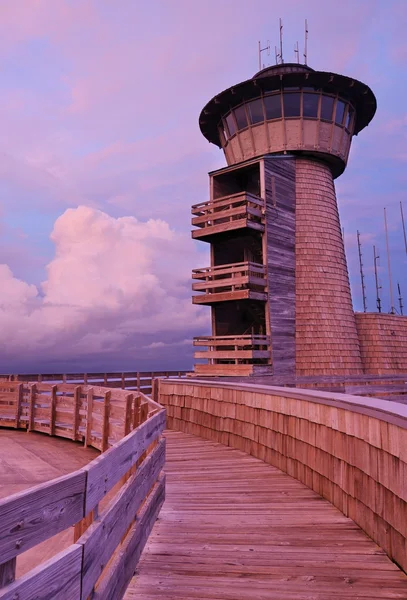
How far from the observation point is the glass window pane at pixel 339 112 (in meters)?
24.1

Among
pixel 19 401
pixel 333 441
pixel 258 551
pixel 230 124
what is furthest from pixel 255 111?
pixel 258 551

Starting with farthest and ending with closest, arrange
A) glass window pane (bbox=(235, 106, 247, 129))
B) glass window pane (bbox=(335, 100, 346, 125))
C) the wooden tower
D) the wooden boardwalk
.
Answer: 1. glass window pane (bbox=(235, 106, 247, 129))
2. glass window pane (bbox=(335, 100, 346, 125))
3. the wooden tower
4. the wooden boardwalk

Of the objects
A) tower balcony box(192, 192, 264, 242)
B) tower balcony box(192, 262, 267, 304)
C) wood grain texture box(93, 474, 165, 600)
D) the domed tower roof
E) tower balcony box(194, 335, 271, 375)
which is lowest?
wood grain texture box(93, 474, 165, 600)

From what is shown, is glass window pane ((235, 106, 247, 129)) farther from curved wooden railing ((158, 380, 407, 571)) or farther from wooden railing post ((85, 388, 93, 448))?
wooden railing post ((85, 388, 93, 448))

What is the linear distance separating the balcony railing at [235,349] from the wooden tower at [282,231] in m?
0.06

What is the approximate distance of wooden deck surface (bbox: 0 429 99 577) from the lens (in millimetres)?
5371

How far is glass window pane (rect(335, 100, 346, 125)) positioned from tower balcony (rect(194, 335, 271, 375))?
40.2 feet

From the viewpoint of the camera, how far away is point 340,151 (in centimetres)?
2470

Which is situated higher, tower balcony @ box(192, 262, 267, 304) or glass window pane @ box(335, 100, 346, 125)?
glass window pane @ box(335, 100, 346, 125)

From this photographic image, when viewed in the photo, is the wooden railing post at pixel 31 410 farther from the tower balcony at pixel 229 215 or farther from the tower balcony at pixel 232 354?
the tower balcony at pixel 229 215

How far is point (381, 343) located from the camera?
24984mm

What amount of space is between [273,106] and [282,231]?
6532 mm

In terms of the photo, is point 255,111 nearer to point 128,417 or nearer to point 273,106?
point 273,106

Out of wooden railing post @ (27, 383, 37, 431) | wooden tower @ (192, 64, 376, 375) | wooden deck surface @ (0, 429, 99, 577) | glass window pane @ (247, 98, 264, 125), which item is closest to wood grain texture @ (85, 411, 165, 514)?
wooden deck surface @ (0, 429, 99, 577)
